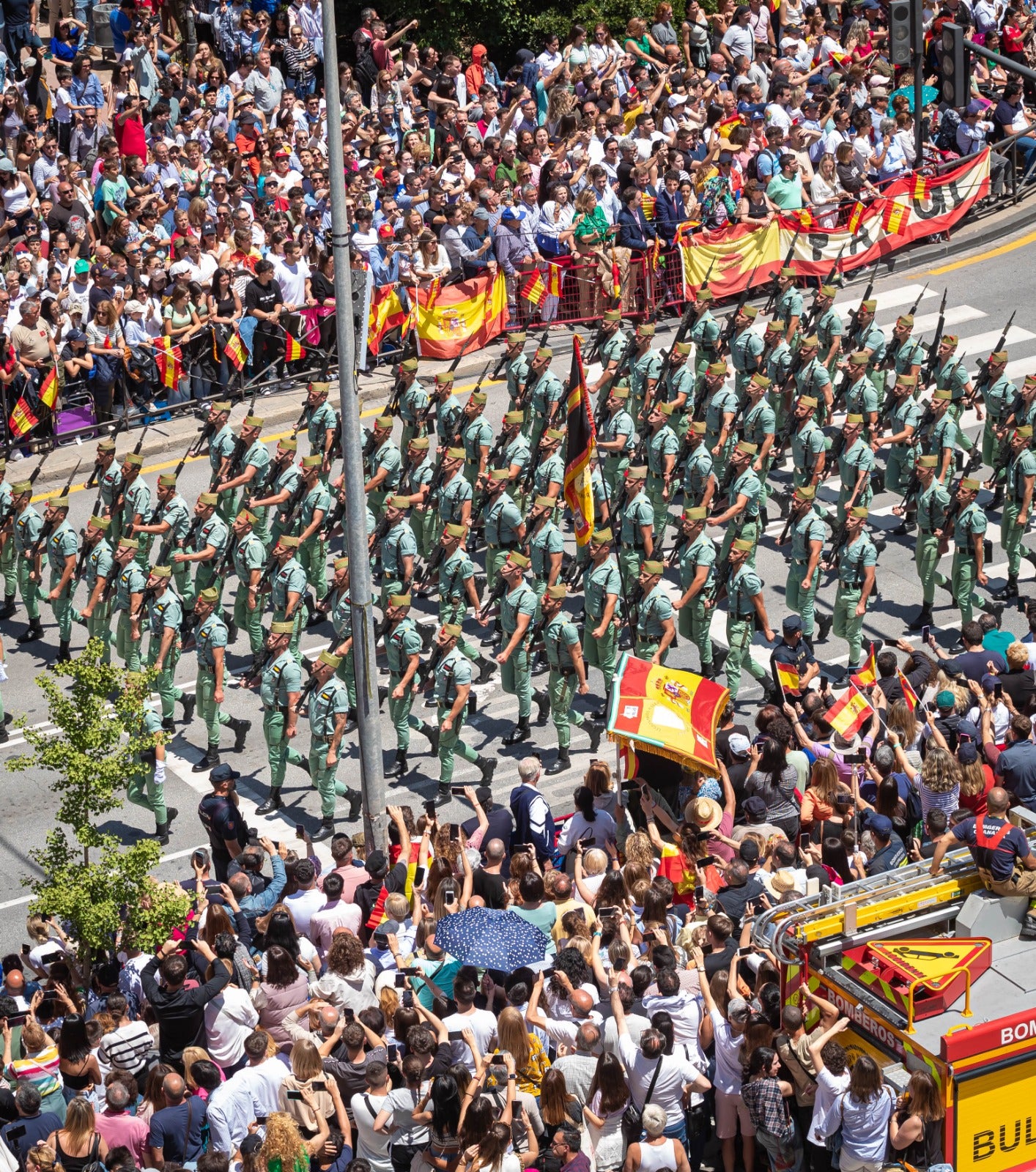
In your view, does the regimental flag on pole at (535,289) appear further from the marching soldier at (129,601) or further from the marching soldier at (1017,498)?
the marching soldier at (129,601)

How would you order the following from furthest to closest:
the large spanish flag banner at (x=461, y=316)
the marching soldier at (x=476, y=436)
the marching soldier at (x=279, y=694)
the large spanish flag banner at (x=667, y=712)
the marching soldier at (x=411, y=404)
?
the large spanish flag banner at (x=461, y=316)
the marching soldier at (x=411, y=404)
the marching soldier at (x=476, y=436)
the marching soldier at (x=279, y=694)
the large spanish flag banner at (x=667, y=712)

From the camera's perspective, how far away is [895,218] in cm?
2748

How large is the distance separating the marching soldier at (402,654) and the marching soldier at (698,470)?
4073 millimetres

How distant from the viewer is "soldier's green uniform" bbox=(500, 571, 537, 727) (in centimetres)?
1814

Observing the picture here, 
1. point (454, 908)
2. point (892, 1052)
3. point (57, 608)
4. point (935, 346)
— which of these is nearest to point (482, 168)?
point (935, 346)

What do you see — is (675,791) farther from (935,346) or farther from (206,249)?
(206,249)

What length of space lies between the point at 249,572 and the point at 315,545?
125 cm

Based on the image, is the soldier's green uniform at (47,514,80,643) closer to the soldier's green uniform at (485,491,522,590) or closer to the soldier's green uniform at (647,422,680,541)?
the soldier's green uniform at (485,491,522,590)

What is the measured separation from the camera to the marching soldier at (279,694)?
56.4ft

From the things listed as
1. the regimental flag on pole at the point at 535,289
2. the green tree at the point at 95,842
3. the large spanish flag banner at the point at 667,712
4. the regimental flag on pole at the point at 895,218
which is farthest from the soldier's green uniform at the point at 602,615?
the regimental flag on pole at the point at 895,218

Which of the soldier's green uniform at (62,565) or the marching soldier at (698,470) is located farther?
the marching soldier at (698,470)

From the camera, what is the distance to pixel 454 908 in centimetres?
1384

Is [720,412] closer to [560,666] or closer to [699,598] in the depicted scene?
[699,598]

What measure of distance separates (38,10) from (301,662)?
1676 cm
